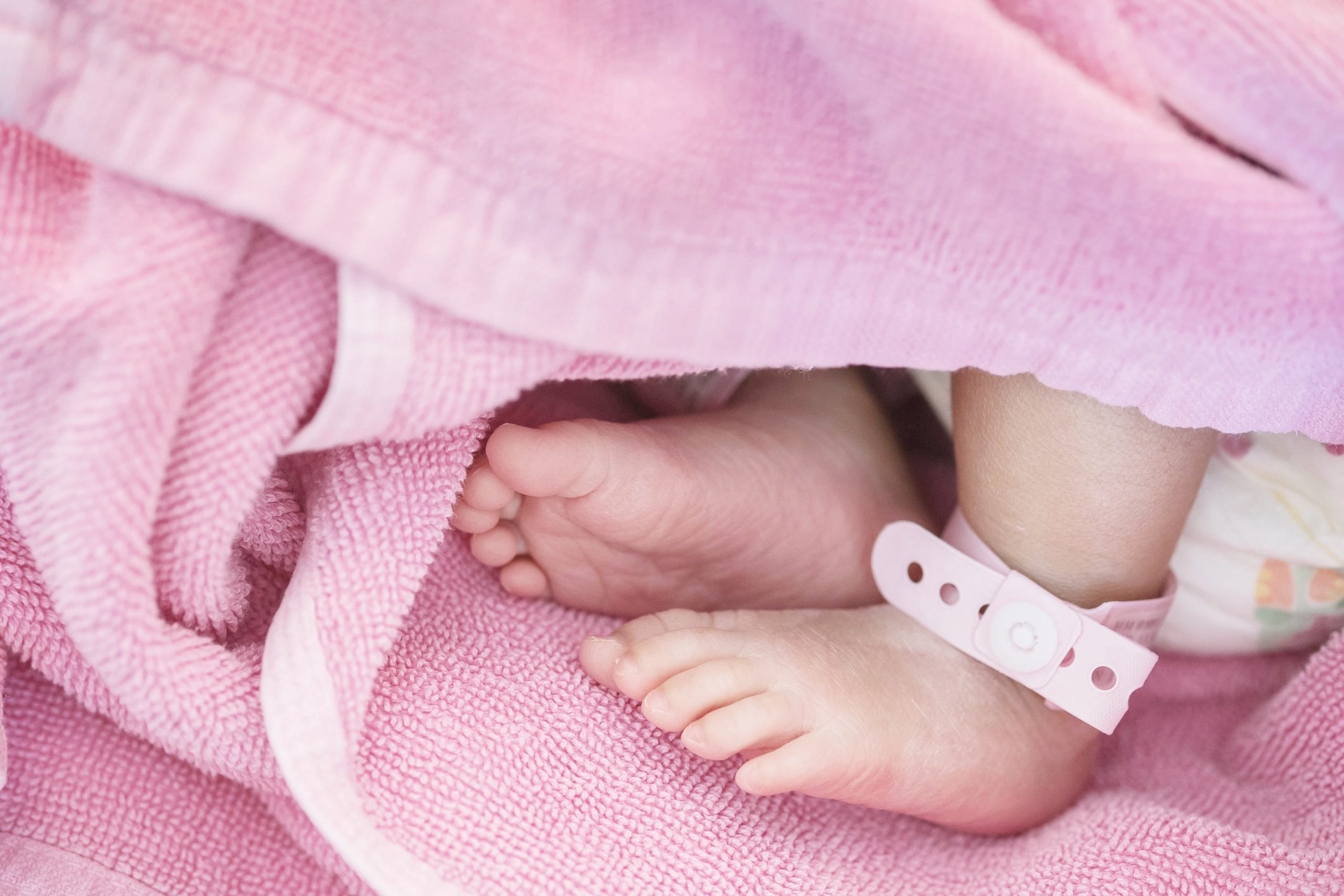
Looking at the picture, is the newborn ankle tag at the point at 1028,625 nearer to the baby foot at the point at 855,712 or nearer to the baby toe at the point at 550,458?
the baby foot at the point at 855,712

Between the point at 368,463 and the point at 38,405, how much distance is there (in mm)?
144

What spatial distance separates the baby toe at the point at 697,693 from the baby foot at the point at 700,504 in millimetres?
90

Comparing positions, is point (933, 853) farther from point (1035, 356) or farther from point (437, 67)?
point (437, 67)

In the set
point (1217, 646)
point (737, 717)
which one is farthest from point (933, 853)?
point (1217, 646)

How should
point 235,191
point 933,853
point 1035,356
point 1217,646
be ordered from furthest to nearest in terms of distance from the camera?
point 1217,646
point 933,853
point 1035,356
point 235,191

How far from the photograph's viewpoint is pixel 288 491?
581 mm

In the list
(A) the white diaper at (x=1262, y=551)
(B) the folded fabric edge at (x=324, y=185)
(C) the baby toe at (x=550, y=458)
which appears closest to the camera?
(B) the folded fabric edge at (x=324, y=185)

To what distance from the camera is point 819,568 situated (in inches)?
28.8

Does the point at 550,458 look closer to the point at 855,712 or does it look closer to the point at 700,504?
the point at 700,504

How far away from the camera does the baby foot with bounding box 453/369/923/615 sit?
59 centimetres

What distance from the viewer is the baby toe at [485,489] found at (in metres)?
0.59

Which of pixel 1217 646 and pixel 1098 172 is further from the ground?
pixel 1098 172

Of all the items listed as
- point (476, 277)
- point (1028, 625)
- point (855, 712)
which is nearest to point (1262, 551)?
point (1028, 625)

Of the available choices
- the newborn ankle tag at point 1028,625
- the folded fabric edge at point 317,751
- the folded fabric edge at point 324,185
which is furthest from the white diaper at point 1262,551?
the folded fabric edge at point 317,751
